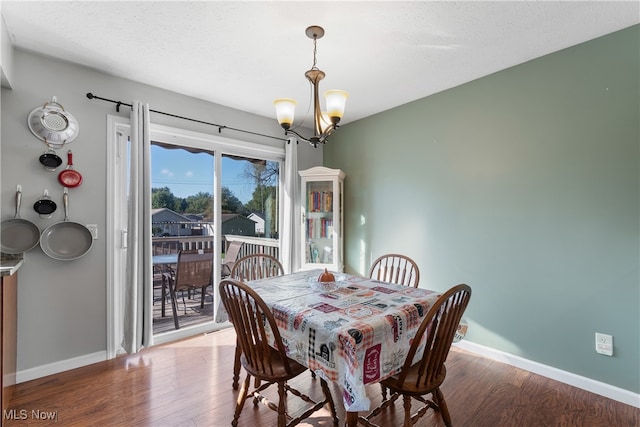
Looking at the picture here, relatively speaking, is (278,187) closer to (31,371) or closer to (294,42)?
(294,42)

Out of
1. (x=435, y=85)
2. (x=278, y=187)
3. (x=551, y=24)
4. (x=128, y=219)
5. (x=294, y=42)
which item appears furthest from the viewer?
(x=278, y=187)

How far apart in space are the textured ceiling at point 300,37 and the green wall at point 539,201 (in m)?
0.27

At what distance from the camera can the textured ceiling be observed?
5.99ft

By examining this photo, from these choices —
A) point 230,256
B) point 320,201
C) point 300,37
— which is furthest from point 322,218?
point 300,37

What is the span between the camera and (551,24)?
1.98 m

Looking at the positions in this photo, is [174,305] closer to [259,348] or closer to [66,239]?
[66,239]

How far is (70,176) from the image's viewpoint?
2.38 meters

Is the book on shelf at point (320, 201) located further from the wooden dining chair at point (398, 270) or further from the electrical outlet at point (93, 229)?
the electrical outlet at point (93, 229)

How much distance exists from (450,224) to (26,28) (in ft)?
11.8

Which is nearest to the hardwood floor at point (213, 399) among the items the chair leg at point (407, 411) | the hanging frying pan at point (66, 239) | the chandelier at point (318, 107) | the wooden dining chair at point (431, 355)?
the chair leg at point (407, 411)

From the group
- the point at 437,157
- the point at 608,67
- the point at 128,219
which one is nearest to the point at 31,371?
the point at 128,219

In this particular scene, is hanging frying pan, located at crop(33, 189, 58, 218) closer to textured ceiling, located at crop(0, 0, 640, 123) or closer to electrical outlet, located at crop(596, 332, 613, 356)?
textured ceiling, located at crop(0, 0, 640, 123)

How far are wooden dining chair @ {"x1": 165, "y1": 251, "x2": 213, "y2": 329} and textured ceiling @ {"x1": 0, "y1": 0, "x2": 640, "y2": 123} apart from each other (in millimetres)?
1719

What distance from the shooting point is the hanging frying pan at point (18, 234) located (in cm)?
215
